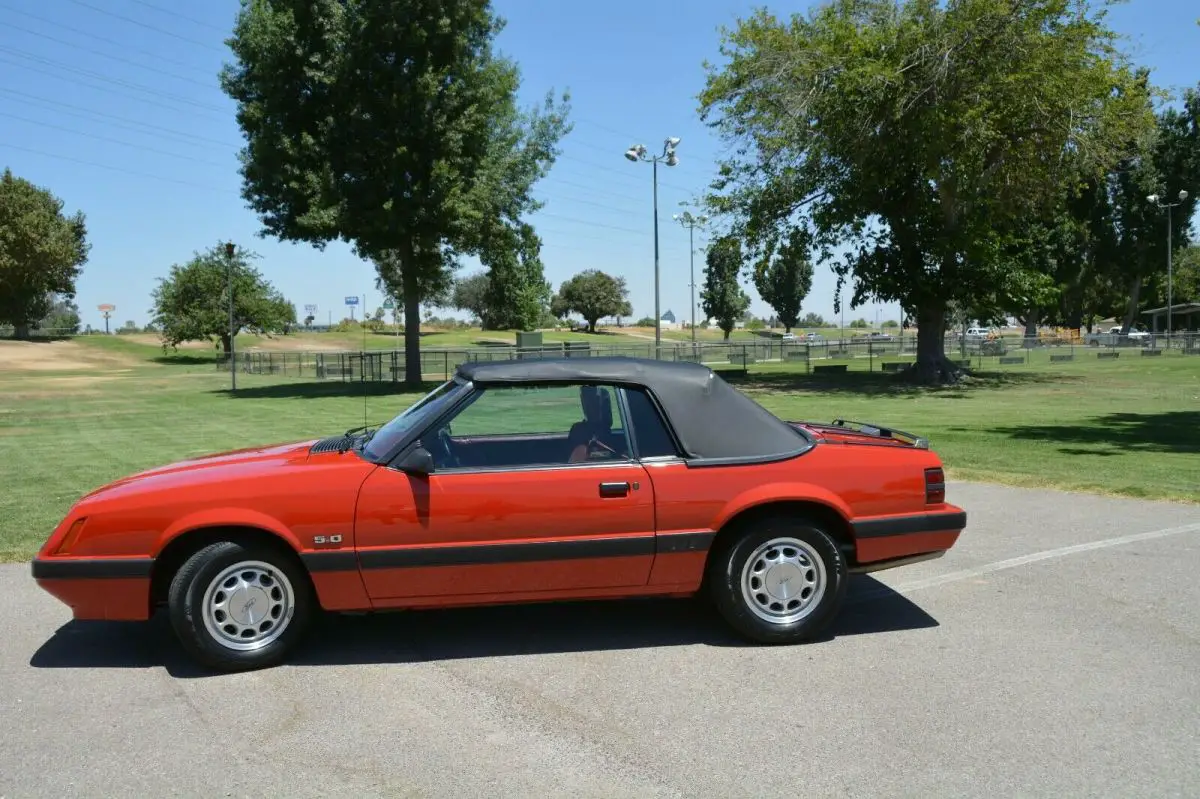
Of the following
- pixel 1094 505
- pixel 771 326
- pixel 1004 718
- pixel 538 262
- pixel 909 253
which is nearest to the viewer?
pixel 1004 718

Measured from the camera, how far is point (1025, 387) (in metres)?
29.6

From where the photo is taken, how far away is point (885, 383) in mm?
33062

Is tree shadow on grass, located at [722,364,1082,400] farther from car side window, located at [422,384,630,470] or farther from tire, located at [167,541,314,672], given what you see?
tire, located at [167,541,314,672]

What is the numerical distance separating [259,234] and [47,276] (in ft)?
181

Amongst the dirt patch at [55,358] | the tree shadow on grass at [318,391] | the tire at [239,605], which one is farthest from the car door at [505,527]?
the dirt patch at [55,358]

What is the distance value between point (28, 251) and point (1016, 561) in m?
81.6

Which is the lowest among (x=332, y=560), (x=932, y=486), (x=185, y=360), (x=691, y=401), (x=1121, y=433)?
(x=1121, y=433)

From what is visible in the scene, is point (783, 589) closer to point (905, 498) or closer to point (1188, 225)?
point (905, 498)

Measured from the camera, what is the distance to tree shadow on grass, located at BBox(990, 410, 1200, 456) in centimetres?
1289

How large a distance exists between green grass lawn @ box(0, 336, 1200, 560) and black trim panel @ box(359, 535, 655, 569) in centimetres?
419

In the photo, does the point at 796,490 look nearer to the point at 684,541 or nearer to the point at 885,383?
the point at 684,541

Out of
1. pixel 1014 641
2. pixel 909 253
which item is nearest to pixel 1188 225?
pixel 909 253

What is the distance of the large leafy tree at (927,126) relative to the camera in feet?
89.5

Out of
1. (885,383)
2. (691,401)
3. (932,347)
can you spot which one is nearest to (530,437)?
(691,401)
